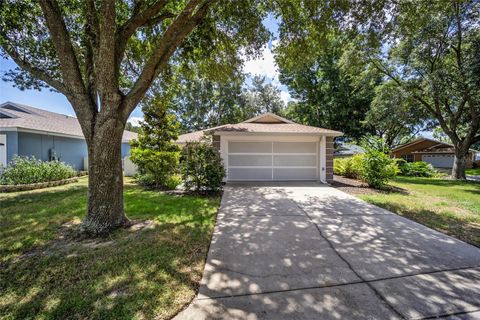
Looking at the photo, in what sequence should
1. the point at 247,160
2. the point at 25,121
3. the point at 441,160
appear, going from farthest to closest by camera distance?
the point at 441,160 → the point at 247,160 → the point at 25,121

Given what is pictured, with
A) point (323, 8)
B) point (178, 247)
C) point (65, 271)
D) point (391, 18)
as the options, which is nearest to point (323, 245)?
point (178, 247)

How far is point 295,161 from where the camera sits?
11219 mm

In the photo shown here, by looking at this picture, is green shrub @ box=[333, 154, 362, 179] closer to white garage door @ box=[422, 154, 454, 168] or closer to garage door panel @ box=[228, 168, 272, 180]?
garage door panel @ box=[228, 168, 272, 180]

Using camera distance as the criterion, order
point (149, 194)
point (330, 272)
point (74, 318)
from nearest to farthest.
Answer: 1. point (74, 318)
2. point (330, 272)
3. point (149, 194)

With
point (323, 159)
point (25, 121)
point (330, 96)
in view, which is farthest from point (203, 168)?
point (330, 96)

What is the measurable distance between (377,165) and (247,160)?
5.63 m

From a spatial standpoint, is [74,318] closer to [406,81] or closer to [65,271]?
[65,271]

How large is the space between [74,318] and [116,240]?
1889 millimetres

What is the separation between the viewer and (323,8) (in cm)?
618

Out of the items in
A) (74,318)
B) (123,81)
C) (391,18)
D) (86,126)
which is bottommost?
(74,318)

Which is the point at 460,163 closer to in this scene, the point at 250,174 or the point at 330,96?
the point at 330,96

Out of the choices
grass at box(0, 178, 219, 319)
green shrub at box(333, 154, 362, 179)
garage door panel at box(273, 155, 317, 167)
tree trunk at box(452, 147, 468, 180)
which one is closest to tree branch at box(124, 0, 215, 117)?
grass at box(0, 178, 219, 319)

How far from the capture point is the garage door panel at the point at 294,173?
36.9 ft

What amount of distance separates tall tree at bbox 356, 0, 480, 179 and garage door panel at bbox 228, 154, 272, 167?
686 cm
